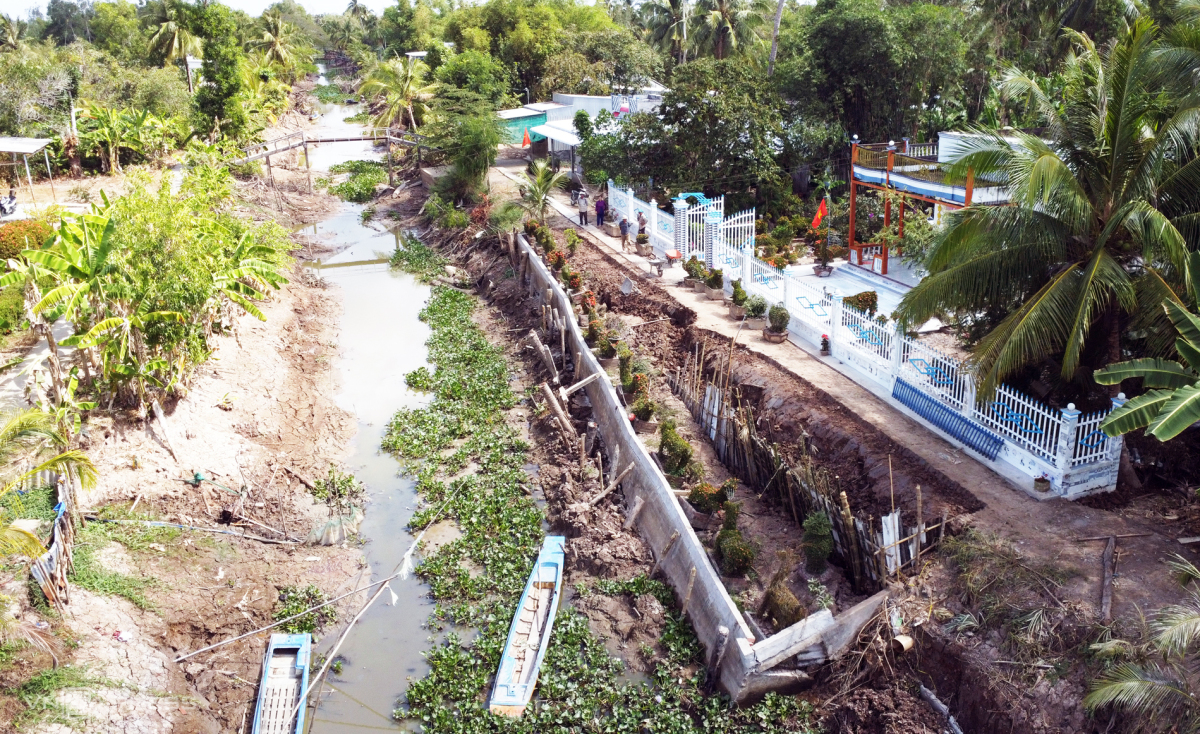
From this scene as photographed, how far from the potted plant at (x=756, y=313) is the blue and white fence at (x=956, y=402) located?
0.54 metres

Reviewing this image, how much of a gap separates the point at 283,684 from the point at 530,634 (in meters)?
3.51

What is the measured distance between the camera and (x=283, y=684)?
12438 millimetres

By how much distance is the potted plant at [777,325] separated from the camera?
20.0 meters

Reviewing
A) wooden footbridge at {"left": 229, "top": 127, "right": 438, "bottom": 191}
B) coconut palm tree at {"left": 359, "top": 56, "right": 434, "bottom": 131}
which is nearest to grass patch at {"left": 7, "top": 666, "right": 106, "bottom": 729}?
wooden footbridge at {"left": 229, "top": 127, "right": 438, "bottom": 191}

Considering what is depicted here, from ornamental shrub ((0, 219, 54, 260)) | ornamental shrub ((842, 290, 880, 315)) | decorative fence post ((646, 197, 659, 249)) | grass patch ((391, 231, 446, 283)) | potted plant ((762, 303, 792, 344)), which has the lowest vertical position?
grass patch ((391, 231, 446, 283))

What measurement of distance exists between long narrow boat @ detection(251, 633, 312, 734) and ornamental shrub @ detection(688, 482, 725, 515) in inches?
253

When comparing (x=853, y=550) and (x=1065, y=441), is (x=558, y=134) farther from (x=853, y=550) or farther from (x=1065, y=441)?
(x=1065, y=441)

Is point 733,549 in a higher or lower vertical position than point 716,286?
lower

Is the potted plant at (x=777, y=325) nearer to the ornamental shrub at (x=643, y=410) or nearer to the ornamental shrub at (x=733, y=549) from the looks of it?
the ornamental shrub at (x=643, y=410)

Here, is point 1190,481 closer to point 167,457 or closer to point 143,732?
point 143,732

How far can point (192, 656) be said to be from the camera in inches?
506

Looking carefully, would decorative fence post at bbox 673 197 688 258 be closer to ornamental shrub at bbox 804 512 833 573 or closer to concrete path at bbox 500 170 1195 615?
concrete path at bbox 500 170 1195 615

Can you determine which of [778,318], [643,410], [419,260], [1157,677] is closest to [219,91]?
[419,260]

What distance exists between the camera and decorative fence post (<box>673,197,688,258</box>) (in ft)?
84.8
